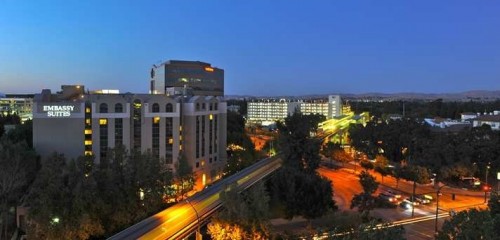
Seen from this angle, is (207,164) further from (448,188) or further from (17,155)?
(448,188)

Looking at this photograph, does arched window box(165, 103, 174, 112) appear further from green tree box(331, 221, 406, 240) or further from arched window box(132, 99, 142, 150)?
green tree box(331, 221, 406, 240)

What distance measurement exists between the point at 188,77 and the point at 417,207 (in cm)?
10193

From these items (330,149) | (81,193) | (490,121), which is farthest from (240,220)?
(490,121)

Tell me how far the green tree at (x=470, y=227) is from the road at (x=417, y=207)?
19.6 metres

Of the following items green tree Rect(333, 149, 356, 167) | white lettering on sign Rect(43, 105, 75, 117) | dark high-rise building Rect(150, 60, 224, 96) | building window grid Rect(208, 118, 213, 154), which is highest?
dark high-rise building Rect(150, 60, 224, 96)

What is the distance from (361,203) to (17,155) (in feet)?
118

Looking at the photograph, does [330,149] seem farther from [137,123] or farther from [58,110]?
[58,110]

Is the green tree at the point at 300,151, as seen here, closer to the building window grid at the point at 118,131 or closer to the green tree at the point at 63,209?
the building window grid at the point at 118,131

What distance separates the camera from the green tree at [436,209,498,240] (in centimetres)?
1916

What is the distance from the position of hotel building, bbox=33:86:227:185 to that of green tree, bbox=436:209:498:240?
4059cm

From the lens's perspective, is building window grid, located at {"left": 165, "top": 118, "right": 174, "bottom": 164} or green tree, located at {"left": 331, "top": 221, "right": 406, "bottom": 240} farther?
building window grid, located at {"left": 165, "top": 118, "right": 174, "bottom": 164}

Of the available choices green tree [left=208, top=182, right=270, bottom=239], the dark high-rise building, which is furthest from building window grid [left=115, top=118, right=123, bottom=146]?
the dark high-rise building

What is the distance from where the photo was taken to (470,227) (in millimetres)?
19984

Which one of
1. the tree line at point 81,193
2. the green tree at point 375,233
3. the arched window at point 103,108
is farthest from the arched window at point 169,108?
the green tree at point 375,233
